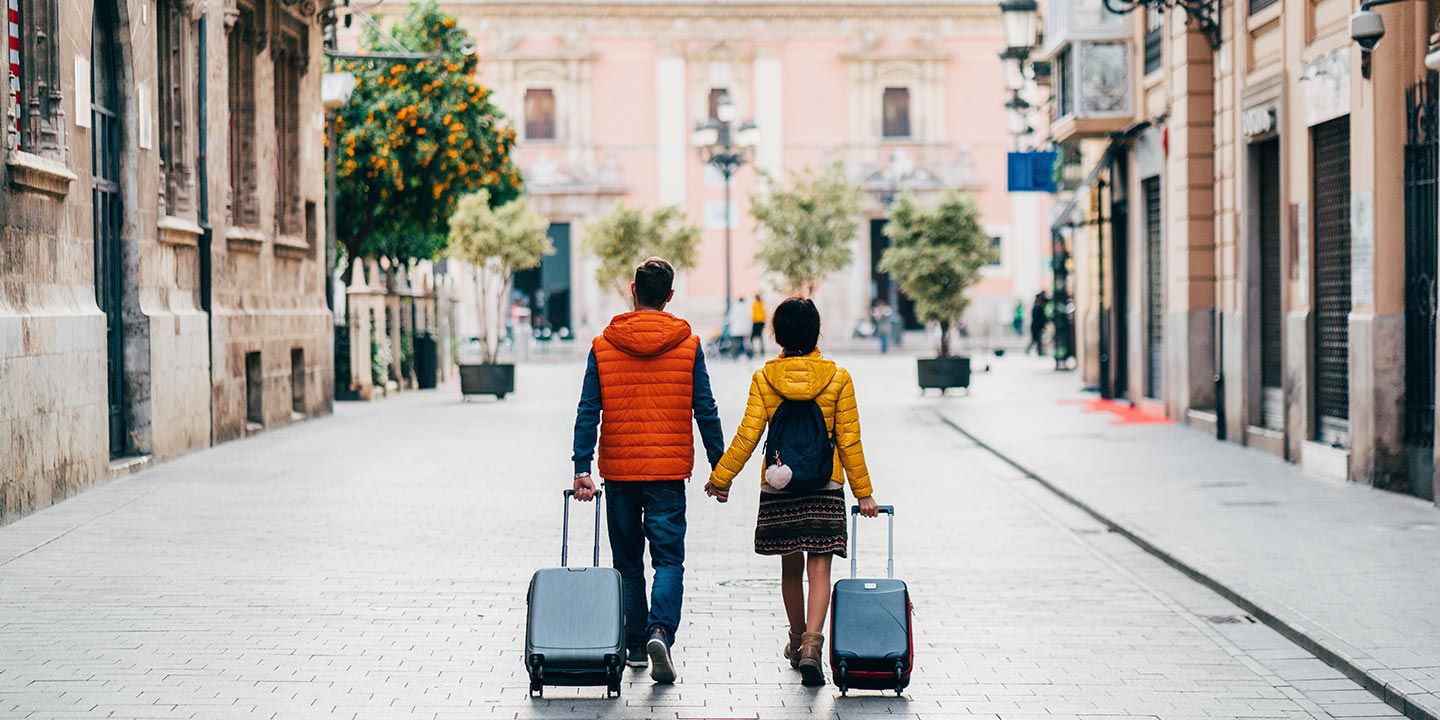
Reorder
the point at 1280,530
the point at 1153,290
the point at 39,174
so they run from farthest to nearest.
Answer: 1. the point at 1153,290
2. the point at 39,174
3. the point at 1280,530

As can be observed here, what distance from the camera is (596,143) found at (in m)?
56.3

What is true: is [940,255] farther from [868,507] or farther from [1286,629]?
[868,507]

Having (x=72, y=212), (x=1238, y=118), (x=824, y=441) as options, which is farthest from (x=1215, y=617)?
(x=1238, y=118)

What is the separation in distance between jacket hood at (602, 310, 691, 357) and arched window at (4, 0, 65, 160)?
6.92 metres

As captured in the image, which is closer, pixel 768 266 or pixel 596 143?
pixel 768 266

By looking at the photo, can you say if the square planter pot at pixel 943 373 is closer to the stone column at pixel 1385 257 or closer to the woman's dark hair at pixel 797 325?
the stone column at pixel 1385 257

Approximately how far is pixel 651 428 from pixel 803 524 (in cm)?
72

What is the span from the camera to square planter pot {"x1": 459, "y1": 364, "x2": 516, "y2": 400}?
95.1ft

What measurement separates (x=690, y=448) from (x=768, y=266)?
145 feet

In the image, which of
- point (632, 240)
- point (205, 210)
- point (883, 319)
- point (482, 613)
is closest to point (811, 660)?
point (482, 613)

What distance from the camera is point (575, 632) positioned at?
23.5 ft

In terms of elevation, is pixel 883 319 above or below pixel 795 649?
above

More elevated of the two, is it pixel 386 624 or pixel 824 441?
pixel 824 441

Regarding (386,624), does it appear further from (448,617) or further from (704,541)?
(704,541)
